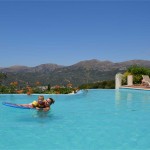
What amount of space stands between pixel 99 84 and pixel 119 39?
47.4ft

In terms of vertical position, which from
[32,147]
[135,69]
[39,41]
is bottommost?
[32,147]

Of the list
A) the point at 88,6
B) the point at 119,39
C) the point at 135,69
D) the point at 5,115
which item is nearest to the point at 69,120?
the point at 5,115

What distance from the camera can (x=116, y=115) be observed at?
12789 millimetres

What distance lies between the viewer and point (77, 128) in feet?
33.7

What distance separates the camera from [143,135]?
363 inches

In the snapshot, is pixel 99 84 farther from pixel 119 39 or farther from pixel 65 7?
pixel 119 39

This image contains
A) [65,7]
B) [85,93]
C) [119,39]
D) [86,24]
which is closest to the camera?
[85,93]

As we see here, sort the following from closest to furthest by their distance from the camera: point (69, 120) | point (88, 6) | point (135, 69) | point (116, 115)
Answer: point (69, 120) → point (116, 115) → point (135, 69) → point (88, 6)

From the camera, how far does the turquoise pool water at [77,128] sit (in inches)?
326

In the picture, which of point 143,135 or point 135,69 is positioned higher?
point 135,69

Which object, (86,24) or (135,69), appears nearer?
(135,69)

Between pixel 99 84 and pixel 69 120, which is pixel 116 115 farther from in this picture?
pixel 99 84

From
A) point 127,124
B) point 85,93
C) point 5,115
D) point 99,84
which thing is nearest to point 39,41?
point 99,84

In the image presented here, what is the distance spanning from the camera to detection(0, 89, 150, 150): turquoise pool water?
8273 mm
